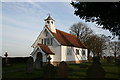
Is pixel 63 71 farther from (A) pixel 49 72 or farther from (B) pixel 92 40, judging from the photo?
(B) pixel 92 40

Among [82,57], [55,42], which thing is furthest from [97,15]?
[82,57]

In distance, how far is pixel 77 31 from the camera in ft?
207

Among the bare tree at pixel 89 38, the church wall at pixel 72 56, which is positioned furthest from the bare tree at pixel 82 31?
Result: the church wall at pixel 72 56

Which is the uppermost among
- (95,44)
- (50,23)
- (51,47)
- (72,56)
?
(50,23)

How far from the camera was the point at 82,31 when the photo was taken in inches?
2509

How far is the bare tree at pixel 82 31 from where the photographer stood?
62931mm

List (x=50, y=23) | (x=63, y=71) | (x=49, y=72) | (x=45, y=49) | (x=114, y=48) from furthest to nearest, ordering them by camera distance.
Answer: (x=114, y=48) < (x=50, y=23) < (x=45, y=49) < (x=63, y=71) < (x=49, y=72)

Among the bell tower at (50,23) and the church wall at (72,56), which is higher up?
the bell tower at (50,23)

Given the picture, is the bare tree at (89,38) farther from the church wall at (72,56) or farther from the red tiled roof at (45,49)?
the red tiled roof at (45,49)

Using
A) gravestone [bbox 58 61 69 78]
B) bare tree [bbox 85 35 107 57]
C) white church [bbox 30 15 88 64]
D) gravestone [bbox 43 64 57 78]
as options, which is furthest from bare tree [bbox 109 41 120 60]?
gravestone [bbox 43 64 57 78]

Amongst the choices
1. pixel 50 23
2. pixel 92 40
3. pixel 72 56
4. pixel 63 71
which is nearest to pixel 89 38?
pixel 92 40

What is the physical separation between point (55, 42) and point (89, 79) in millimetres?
22012

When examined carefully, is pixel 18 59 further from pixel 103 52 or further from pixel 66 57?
pixel 103 52

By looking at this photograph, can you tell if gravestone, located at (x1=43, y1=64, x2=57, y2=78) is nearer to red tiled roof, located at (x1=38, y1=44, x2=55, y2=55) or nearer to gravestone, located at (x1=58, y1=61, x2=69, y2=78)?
gravestone, located at (x1=58, y1=61, x2=69, y2=78)
